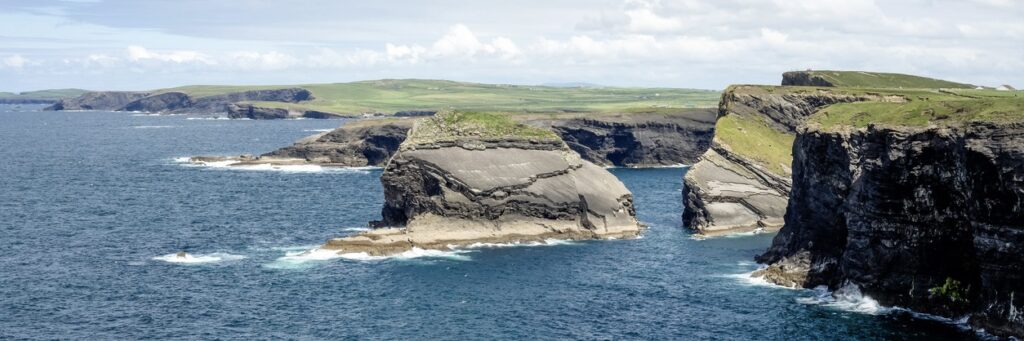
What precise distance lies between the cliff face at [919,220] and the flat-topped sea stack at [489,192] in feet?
94.7

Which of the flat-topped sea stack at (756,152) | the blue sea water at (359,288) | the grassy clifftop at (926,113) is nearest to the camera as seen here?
the grassy clifftop at (926,113)

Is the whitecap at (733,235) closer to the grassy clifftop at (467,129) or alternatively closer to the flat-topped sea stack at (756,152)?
the flat-topped sea stack at (756,152)

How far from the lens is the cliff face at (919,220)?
2884 inches

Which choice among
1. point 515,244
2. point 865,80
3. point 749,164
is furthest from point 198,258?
point 865,80

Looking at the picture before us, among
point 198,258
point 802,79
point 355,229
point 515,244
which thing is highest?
point 802,79

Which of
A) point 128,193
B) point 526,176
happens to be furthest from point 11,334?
point 128,193

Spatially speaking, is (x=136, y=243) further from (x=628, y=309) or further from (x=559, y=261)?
(x=628, y=309)

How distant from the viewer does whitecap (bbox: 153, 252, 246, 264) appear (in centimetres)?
10712

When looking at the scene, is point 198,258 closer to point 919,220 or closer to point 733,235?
point 733,235

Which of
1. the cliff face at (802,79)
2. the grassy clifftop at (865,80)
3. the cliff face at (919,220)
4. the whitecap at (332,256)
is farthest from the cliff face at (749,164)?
the whitecap at (332,256)

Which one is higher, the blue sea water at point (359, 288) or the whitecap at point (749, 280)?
the whitecap at point (749, 280)

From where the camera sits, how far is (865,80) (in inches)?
6964

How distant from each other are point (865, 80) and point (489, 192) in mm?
84667

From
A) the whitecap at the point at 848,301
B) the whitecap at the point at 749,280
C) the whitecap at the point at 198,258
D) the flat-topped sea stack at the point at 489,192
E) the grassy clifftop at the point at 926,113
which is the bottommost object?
the whitecap at the point at 198,258
